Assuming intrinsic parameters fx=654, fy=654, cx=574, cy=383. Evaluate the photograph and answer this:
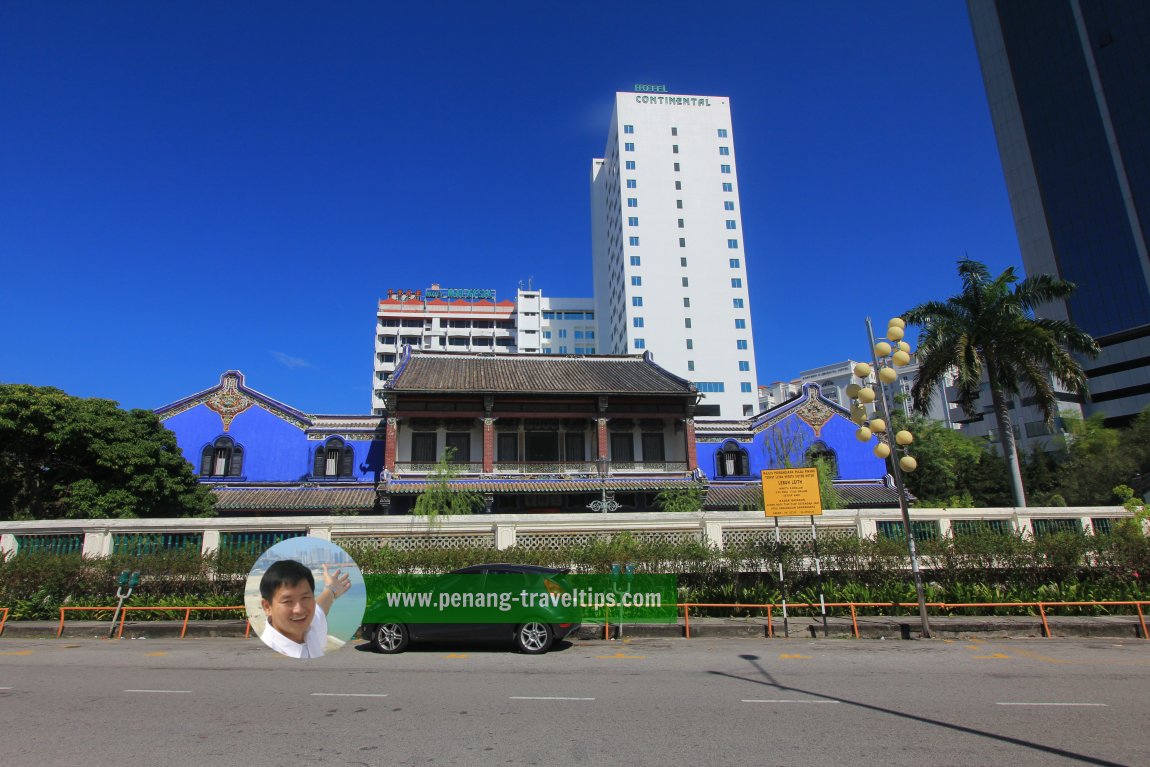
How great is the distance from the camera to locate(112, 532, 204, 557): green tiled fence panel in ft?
52.3

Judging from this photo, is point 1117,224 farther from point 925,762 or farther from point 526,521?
point 925,762

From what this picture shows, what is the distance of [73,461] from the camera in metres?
23.2

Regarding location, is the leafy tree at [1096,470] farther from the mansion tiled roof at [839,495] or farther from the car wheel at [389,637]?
the car wheel at [389,637]

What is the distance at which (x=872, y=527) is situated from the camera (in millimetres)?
16938

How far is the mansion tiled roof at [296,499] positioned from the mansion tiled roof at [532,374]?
18.0 feet

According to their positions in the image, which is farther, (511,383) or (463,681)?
(511,383)

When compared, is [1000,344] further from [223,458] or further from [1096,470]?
[223,458]

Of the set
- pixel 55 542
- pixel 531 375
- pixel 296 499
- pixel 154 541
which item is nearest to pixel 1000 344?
pixel 531 375

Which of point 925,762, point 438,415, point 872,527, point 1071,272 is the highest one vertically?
point 1071,272

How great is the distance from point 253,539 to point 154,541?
93.6 inches

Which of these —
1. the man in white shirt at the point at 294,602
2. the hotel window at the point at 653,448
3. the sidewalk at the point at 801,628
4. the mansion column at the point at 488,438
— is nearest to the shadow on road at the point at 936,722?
the sidewalk at the point at 801,628

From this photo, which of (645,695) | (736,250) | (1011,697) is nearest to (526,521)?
(645,695)

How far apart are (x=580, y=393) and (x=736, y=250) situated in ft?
175

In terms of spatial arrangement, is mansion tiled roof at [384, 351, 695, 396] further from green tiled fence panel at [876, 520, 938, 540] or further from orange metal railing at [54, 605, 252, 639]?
orange metal railing at [54, 605, 252, 639]
